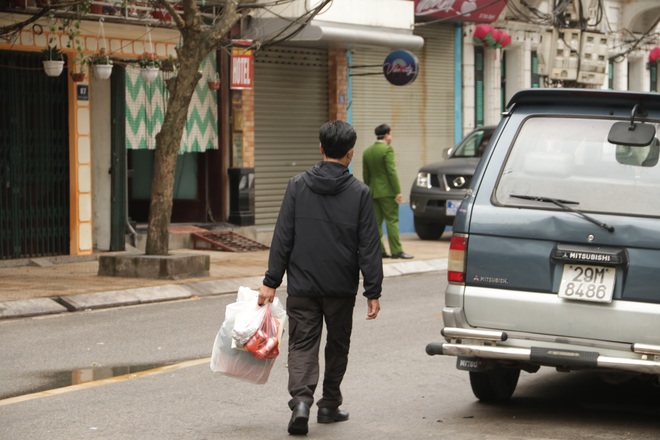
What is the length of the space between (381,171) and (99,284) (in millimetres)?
5047

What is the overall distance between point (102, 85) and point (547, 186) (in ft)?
40.4

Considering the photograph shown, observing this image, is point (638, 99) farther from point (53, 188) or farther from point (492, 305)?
point (53, 188)

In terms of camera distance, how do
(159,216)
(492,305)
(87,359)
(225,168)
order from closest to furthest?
(492,305), (87,359), (159,216), (225,168)

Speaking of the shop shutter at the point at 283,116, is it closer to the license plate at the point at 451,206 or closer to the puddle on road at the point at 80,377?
the license plate at the point at 451,206

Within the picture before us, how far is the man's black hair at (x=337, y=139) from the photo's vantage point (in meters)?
7.48

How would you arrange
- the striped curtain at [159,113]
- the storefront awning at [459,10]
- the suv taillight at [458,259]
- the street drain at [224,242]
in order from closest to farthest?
the suv taillight at [458,259] → the striped curtain at [159,113] → the street drain at [224,242] → the storefront awning at [459,10]

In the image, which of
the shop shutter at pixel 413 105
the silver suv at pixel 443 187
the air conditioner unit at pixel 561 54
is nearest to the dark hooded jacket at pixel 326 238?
the silver suv at pixel 443 187

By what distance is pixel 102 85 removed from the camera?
1877cm

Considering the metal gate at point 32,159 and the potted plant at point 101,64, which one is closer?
the metal gate at point 32,159

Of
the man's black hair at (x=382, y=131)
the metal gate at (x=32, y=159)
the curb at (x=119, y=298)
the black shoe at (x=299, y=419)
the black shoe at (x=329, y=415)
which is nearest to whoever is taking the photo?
the black shoe at (x=299, y=419)

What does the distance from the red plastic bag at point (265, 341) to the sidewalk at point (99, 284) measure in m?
6.03

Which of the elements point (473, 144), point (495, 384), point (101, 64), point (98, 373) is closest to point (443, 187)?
point (473, 144)

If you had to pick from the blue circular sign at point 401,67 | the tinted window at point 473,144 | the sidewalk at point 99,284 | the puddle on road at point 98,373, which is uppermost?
the blue circular sign at point 401,67

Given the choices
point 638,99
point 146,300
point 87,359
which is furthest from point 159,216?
point 638,99
